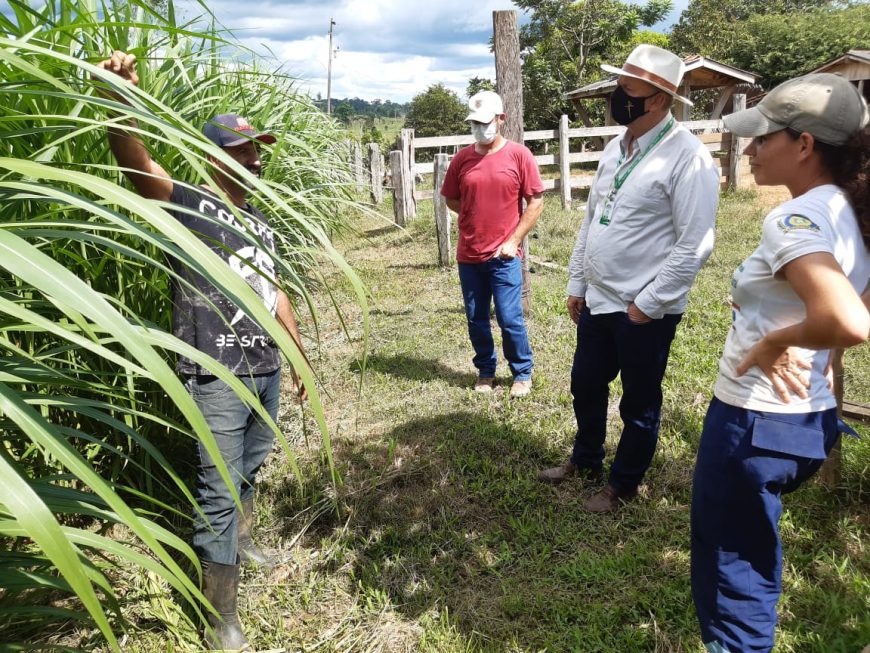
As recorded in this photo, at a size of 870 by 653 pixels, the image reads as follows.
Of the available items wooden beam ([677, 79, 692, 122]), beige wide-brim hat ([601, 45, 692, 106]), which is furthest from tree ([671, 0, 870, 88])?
beige wide-brim hat ([601, 45, 692, 106])

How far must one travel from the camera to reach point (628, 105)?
2.56 m

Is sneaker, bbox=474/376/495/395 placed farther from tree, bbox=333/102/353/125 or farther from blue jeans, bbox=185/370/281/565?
tree, bbox=333/102/353/125

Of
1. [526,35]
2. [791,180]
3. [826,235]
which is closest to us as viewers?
[826,235]

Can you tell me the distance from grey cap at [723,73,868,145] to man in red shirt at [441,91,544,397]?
2.57 metres

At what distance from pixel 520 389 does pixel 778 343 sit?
9.16ft

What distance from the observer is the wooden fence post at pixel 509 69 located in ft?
15.9

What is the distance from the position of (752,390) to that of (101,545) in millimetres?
1546

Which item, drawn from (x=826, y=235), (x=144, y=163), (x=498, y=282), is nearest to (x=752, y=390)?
(x=826, y=235)

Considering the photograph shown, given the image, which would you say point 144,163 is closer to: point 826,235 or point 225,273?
point 225,273

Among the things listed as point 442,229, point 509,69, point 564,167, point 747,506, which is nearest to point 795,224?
point 747,506

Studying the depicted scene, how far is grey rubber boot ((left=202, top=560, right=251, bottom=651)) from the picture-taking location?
2156 millimetres

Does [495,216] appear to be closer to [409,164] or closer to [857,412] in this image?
[857,412]

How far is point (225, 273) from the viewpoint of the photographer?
2.50 ft

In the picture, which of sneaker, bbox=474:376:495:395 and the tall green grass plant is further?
sneaker, bbox=474:376:495:395
